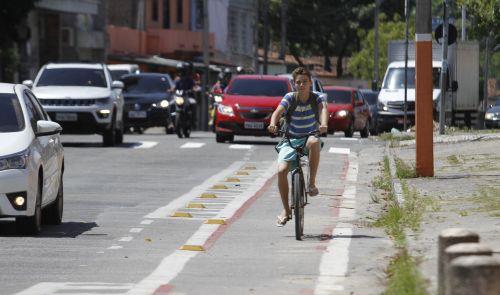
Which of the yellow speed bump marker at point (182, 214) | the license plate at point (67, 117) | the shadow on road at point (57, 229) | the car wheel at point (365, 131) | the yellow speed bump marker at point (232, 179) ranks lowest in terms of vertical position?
the car wheel at point (365, 131)

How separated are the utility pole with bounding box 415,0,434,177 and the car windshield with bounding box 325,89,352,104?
22.9 m

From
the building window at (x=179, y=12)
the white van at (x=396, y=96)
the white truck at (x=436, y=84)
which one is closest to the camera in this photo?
the white van at (x=396, y=96)

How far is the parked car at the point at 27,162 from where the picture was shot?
49.7ft

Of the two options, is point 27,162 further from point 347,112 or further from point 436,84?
point 436,84

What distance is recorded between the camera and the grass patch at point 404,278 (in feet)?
34.3

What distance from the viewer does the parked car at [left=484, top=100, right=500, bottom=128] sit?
160 ft

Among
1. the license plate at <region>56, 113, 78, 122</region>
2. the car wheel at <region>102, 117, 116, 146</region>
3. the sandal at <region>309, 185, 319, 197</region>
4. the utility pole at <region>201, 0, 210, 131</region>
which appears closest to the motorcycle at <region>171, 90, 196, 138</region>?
the car wheel at <region>102, 117, 116, 146</region>

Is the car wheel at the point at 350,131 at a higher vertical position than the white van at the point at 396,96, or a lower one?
lower

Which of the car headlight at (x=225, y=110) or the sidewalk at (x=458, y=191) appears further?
the car headlight at (x=225, y=110)

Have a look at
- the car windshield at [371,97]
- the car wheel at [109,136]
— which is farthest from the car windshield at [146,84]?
the car windshield at [371,97]

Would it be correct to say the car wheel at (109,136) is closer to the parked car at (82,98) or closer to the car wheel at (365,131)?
the parked car at (82,98)

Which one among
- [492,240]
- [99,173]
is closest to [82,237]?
[492,240]

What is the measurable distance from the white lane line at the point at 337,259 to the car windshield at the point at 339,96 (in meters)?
26.1

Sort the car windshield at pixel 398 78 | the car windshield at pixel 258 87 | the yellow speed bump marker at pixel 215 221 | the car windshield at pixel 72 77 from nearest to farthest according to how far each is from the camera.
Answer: the yellow speed bump marker at pixel 215 221
the car windshield at pixel 72 77
the car windshield at pixel 258 87
the car windshield at pixel 398 78
